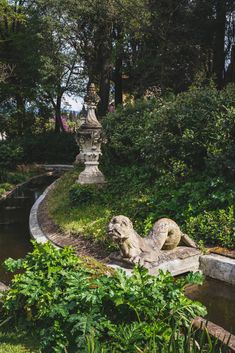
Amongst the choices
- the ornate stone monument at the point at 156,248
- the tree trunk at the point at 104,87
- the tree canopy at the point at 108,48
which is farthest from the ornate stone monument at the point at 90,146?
the tree trunk at the point at 104,87

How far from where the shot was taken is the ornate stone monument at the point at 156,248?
5953mm

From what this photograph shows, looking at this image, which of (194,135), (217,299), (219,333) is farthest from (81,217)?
(219,333)

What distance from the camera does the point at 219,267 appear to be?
6391 mm

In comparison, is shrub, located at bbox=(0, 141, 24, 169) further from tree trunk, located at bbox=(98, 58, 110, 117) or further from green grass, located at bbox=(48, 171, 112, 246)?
green grass, located at bbox=(48, 171, 112, 246)

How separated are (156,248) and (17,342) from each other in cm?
289

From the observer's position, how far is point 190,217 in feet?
24.8

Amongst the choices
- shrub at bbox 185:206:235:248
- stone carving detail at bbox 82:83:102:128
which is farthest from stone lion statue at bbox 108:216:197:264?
stone carving detail at bbox 82:83:102:128

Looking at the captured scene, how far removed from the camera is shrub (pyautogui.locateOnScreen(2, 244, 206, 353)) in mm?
3516

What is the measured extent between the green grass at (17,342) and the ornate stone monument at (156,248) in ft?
6.82

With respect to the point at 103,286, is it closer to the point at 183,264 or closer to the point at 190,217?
the point at 183,264

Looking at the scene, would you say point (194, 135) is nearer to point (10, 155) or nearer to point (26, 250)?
point (26, 250)

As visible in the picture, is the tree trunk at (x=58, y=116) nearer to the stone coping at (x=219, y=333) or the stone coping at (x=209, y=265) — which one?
the stone coping at (x=209, y=265)

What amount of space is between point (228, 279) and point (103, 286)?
303 cm

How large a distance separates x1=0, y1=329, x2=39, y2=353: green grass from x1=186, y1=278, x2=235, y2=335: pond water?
89.7 inches
